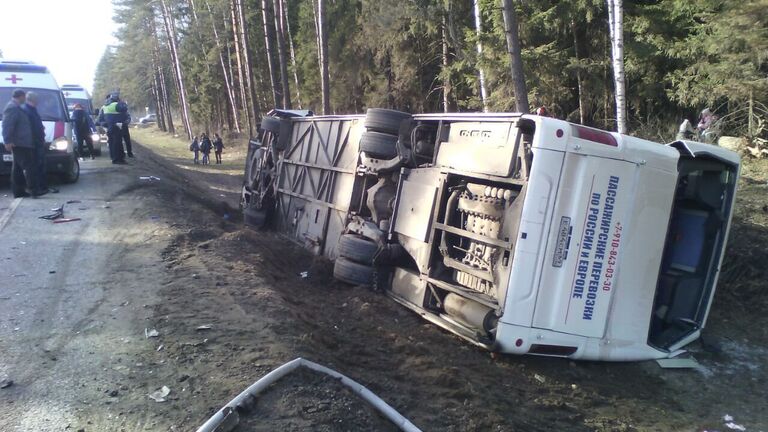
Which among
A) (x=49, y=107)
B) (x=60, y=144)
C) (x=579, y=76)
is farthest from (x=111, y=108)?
(x=579, y=76)

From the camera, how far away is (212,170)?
25359mm

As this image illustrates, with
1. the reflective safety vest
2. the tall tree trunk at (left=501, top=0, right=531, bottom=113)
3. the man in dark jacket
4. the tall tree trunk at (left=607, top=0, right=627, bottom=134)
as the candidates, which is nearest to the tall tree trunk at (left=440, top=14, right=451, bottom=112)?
the tall tree trunk at (left=607, top=0, right=627, bottom=134)

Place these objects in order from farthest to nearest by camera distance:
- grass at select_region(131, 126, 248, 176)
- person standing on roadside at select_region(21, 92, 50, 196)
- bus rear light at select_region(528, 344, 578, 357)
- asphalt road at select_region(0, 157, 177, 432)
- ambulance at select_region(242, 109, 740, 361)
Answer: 1. grass at select_region(131, 126, 248, 176)
2. person standing on roadside at select_region(21, 92, 50, 196)
3. bus rear light at select_region(528, 344, 578, 357)
4. ambulance at select_region(242, 109, 740, 361)
5. asphalt road at select_region(0, 157, 177, 432)

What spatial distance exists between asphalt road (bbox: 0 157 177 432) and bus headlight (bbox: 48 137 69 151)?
5.46 feet

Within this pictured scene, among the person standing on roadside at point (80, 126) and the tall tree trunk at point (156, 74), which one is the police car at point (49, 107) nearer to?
the person standing on roadside at point (80, 126)

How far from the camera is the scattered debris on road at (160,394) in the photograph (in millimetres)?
3667

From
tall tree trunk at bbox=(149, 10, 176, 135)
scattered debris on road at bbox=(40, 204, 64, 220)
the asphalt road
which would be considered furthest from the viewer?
tall tree trunk at bbox=(149, 10, 176, 135)

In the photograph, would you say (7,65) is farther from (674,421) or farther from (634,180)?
(674,421)

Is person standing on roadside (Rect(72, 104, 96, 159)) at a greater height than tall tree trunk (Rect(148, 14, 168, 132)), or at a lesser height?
lesser

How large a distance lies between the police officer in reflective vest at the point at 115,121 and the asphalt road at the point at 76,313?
533 cm

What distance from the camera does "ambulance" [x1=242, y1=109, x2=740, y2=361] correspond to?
15.2ft

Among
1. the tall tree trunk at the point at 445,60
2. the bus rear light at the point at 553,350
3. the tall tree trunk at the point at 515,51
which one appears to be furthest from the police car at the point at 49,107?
the bus rear light at the point at 553,350

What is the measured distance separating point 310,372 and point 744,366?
4516 millimetres

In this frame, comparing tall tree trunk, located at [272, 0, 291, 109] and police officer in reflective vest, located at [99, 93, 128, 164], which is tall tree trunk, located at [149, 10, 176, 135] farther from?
police officer in reflective vest, located at [99, 93, 128, 164]
